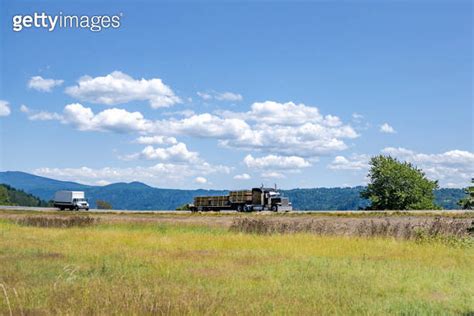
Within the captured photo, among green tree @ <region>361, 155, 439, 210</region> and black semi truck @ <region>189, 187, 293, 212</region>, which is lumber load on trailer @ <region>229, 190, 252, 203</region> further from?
green tree @ <region>361, 155, 439, 210</region>

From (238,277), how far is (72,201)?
79930mm

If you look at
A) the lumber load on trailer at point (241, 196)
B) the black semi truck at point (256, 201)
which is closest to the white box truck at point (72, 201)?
the black semi truck at point (256, 201)

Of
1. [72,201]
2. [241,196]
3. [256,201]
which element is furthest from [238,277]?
[72,201]

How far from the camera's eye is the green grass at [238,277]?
39.5ft

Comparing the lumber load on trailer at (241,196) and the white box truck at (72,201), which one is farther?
the white box truck at (72,201)

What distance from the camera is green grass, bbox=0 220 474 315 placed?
12055 millimetres

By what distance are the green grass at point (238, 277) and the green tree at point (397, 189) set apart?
69.2 metres

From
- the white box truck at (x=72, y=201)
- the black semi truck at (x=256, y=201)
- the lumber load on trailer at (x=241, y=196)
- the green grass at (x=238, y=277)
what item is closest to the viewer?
the green grass at (x=238, y=277)

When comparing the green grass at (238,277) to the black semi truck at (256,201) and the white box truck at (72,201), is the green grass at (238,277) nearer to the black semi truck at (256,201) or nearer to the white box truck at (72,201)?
the black semi truck at (256,201)

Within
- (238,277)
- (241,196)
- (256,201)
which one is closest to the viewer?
(238,277)

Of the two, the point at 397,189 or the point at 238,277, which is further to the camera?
the point at 397,189

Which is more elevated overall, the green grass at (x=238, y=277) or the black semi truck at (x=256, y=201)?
the black semi truck at (x=256, y=201)

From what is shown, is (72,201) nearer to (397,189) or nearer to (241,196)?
(241,196)

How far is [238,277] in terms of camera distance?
16.5 metres
